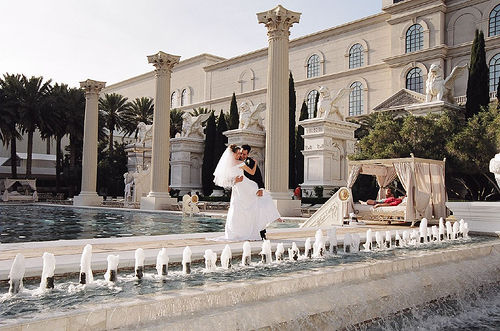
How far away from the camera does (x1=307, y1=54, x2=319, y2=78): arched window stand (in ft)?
175

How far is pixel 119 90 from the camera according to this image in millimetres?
81625

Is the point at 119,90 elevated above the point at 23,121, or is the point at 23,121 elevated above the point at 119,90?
the point at 119,90

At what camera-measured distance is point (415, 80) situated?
42750mm

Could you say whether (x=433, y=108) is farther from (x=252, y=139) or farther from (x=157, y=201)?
(x=157, y=201)

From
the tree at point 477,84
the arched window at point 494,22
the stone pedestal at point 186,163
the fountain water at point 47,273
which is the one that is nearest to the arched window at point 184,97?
the stone pedestal at point 186,163

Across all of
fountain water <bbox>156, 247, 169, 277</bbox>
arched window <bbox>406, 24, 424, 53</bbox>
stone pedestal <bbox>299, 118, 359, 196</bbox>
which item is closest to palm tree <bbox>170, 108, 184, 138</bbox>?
arched window <bbox>406, 24, 424, 53</bbox>

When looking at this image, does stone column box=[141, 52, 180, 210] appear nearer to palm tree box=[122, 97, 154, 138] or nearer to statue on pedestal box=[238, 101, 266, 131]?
statue on pedestal box=[238, 101, 266, 131]

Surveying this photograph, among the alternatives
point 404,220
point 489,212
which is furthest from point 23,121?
point 489,212

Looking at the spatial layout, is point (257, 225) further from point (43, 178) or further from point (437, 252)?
point (43, 178)

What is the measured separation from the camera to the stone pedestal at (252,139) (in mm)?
33403

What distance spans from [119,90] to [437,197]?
73.5m

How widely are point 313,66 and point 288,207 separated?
1494 inches

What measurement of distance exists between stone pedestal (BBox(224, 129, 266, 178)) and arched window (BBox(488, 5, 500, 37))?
22.3 meters

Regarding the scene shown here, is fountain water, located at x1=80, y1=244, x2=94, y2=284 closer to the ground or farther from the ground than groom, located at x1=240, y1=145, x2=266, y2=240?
closer to the ground
